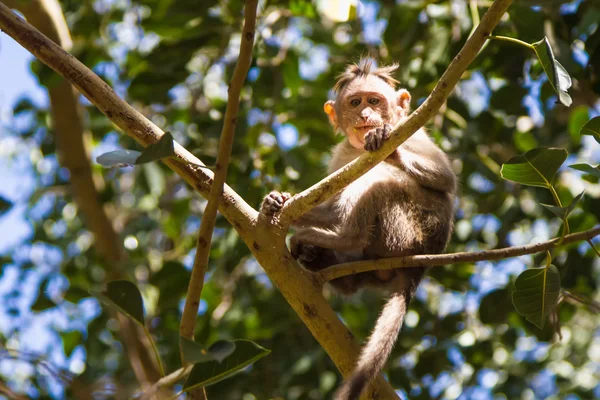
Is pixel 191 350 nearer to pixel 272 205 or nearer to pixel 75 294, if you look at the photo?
pixel 272 205

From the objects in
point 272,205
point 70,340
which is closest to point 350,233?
point 272,205

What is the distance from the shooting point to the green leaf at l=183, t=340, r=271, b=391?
2928 mm

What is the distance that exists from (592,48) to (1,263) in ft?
18.2

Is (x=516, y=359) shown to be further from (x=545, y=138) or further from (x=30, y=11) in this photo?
(x=30, y=11)

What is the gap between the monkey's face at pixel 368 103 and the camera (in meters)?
5.49

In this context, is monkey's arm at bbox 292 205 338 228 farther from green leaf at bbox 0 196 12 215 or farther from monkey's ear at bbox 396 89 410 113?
green leaf at bbox 0 196 12 215

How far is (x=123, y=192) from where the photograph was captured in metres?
9.73

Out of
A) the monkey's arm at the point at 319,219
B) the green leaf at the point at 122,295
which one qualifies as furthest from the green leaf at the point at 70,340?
the green leaf at the point at 122,295

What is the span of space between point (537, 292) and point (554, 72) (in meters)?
1.05

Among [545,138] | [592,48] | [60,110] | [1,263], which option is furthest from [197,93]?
[592,48]

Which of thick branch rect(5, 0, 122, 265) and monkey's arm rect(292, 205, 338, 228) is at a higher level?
thick branch rect(5, 0, 122, 265)

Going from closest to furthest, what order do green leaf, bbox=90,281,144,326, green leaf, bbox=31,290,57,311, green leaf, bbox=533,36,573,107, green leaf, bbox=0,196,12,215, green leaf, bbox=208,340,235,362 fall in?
green leaf, bbox=208,340,235,362
green leaf, bbox=533,36,573,107
green leaf, bbox=90,281,144,326
green leaf, bbox=0,196,12,215
green leaf, bbox=31,290,57,311

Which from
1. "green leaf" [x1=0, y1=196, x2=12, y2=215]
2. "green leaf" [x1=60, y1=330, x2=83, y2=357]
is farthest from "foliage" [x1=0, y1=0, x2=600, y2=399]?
"green leaf" [x1=0, y1=196, x2=12, y2=215]

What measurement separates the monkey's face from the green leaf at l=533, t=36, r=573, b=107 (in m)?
2.37
